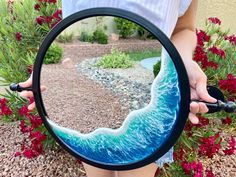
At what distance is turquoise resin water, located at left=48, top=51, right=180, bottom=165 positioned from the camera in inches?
25.1

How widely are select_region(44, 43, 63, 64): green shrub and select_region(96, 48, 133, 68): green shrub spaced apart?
0.08 m

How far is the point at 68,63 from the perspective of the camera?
754 mm

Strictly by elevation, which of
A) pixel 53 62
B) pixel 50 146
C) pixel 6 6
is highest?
pixel 53 62

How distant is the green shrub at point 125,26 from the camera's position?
631mm

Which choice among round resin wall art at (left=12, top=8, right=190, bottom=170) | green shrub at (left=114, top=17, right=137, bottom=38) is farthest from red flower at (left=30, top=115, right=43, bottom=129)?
green shrub at (left=114, top=17, right=137, bottom=38)

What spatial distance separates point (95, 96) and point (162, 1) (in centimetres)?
24

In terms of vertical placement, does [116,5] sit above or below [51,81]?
above

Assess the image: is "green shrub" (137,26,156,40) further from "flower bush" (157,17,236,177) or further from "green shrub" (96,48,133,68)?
"flower bush" (157,17,236,177)

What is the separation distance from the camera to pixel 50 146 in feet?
7.21

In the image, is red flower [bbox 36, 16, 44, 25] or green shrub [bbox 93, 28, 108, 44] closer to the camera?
green shrub [bbox 93, 28, 108, 44]

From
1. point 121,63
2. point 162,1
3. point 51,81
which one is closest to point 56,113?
point 51,81

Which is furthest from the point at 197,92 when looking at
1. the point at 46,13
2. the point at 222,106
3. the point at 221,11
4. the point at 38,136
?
the point at 221,11

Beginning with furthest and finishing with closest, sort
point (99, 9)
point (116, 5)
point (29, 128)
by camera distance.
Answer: point (29, 128), point (116, 5), point (99, 9)

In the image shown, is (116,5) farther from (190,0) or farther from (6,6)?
(6,6)
